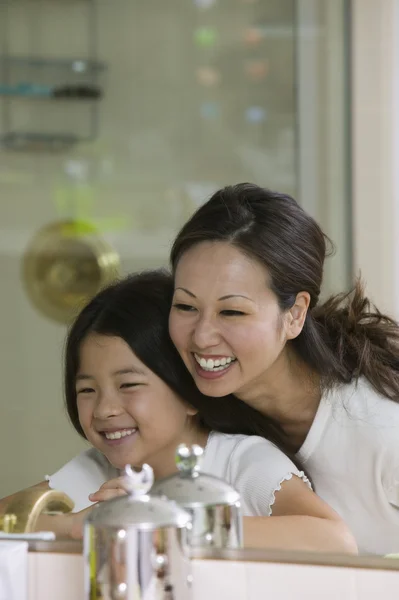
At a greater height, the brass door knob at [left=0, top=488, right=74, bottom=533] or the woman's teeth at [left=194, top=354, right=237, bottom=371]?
the woman's teeth at [left=194, top=354, right=237, bottom=371]

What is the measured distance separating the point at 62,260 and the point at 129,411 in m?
0.93

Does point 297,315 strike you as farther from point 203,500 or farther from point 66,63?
point 66,63

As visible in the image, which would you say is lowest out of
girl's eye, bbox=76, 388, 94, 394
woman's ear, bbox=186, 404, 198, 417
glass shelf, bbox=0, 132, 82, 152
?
woman's ear, bbox=186, 404, 198, 417

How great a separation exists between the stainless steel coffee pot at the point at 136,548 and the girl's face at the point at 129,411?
0.16 meters

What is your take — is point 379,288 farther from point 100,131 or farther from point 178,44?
point 100,131

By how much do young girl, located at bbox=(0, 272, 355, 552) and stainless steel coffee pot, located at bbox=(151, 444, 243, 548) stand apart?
51 millimetres

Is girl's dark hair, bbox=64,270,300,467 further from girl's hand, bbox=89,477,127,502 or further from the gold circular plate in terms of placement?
the gold circular plate

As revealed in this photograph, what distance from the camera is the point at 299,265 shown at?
0.82 metres

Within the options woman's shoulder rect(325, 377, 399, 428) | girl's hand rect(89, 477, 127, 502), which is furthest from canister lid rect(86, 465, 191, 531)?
woman's shoulder rect(325, 377, 399, 428)

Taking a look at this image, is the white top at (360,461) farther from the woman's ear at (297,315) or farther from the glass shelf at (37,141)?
the glass shelf at (37,141)

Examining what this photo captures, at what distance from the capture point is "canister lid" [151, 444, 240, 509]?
66 centimetres

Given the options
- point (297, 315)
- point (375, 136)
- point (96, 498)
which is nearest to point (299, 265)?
point (297, 315)

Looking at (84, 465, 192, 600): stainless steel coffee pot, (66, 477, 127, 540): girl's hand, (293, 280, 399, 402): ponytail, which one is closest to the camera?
(84, 465, 192, 600): stainless steel coffee pot

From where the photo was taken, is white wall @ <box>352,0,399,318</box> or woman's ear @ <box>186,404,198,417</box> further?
white wall @ <box>352,0,399,318</box>
